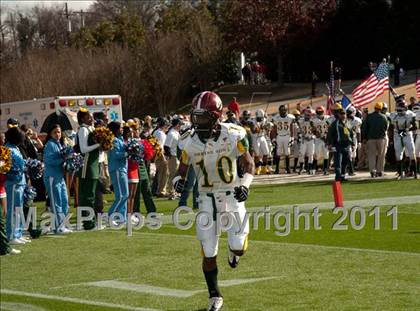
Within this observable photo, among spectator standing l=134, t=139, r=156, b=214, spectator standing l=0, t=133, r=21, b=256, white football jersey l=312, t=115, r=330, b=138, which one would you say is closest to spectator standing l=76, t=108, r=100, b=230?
spectator standing l=0, t=133, r=21, b=256

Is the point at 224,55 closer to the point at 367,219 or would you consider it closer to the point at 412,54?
the point at 412,54

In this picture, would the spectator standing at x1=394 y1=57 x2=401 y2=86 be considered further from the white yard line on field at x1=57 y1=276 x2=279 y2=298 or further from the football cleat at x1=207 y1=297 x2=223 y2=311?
the football cleat at x1=207 y1=297 x2=223 y2=311

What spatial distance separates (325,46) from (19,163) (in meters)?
37.6

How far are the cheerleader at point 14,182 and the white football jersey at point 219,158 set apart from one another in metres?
5.52

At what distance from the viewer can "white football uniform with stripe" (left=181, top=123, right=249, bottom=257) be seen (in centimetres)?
988

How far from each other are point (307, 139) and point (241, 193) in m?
18.5

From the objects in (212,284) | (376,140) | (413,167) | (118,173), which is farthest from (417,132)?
(212,284)

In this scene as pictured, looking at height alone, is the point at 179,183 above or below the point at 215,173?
below

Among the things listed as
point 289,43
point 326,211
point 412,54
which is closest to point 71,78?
point 289,43

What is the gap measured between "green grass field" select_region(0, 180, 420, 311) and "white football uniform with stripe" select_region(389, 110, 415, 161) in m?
7.63

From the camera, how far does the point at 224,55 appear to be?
178 feet

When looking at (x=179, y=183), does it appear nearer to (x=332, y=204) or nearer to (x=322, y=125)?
(x=332, y=204)

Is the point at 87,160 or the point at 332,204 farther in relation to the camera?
the point at 332,204

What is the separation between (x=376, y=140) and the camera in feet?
84.9
